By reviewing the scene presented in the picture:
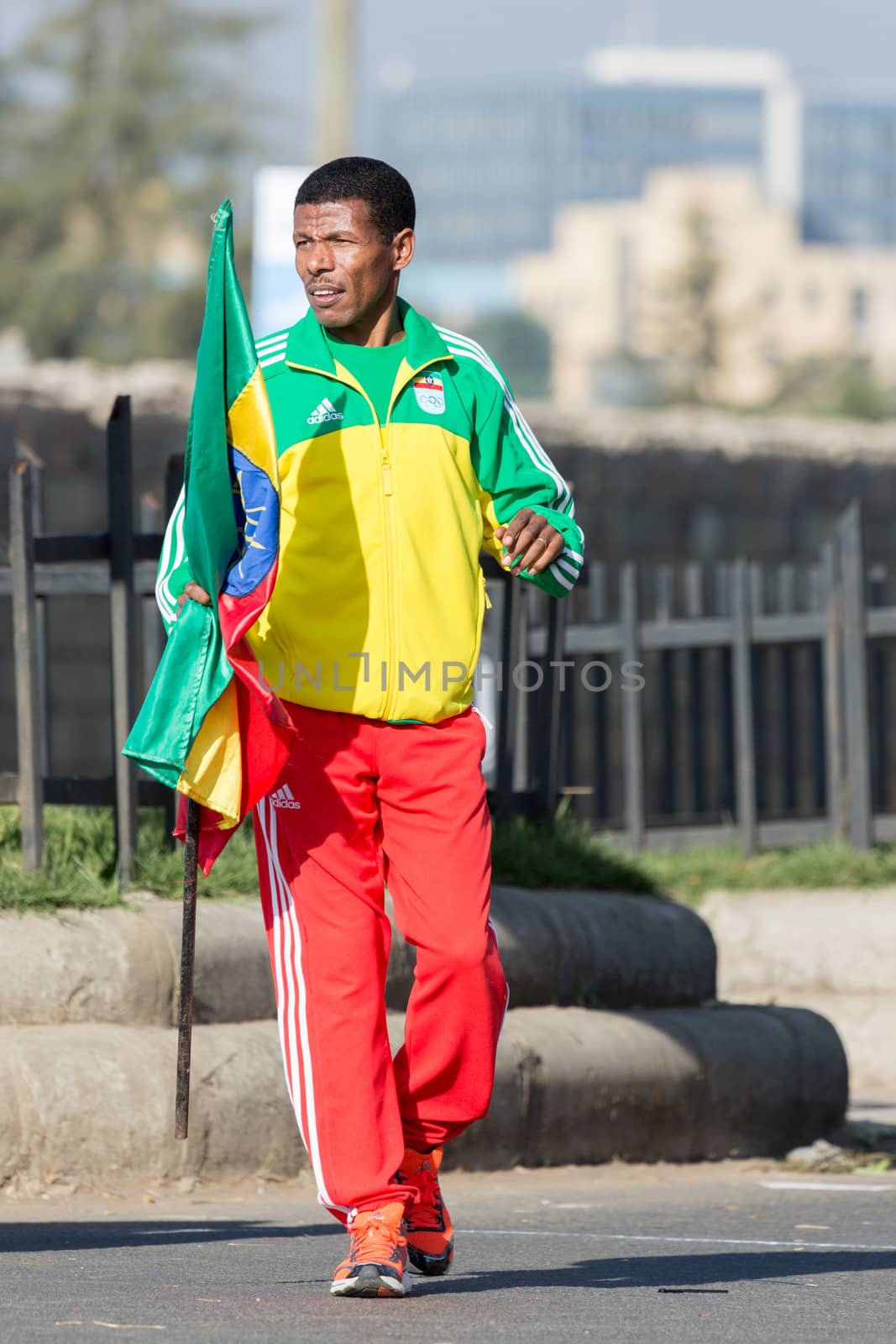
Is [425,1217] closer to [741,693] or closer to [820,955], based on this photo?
[820,955]

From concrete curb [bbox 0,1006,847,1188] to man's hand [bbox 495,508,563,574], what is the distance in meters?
1.87

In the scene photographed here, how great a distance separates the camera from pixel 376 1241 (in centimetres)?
365

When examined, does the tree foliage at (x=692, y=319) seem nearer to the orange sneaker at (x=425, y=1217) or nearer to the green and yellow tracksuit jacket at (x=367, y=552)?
the green and yellow tracksuit jacket at (x=367, y=552)

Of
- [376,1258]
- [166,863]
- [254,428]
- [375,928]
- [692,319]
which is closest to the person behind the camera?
[376,1258]

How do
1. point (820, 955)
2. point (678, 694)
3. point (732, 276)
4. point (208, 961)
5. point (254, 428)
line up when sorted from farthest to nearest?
point (732, 276)
point (678, 694)
point (820, 955)
point (208, 961)
point (254, 428)

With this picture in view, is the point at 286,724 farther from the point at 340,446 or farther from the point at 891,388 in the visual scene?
the point at 891,388

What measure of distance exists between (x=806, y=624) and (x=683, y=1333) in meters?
6.77

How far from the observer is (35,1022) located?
5340 mm

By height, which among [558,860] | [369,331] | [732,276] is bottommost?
[558,860]

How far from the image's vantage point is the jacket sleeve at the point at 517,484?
154 inches

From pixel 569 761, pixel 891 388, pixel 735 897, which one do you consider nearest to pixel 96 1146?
pixel 735 897

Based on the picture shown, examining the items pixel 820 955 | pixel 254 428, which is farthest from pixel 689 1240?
pixel 820 955

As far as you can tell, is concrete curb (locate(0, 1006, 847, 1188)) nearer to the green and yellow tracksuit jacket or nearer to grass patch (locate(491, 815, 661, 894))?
grass patch (locate(491, 815, 661, 894))

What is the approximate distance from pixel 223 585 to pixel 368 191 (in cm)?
73
